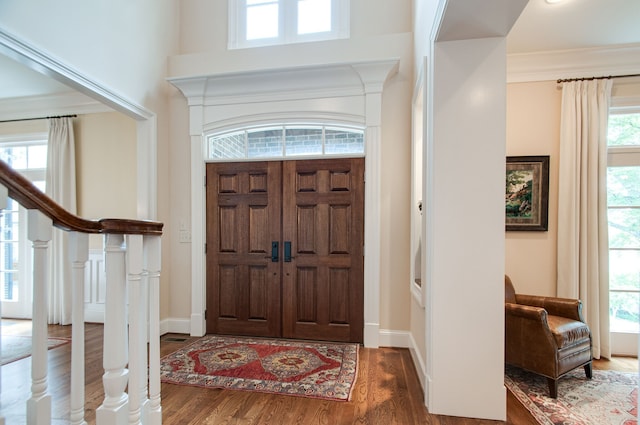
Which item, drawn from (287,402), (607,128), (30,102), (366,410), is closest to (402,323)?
(366,410)

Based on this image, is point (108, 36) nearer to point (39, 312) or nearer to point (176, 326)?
point (39, 312)

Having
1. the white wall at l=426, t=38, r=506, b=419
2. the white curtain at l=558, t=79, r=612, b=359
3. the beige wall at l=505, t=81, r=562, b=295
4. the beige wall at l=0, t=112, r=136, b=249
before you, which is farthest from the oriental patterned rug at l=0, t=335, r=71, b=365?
the white curtain at l=558, t=79, r=612, b=359

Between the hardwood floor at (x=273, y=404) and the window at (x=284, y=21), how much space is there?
141 inches

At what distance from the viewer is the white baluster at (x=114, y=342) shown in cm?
114

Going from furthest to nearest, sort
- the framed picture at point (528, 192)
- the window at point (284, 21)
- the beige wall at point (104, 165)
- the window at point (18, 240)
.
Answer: the window at point (18, 240) < the beige wall at point (104, 165) < the window at point (284, 21) < the framed picture at point (528, 192)

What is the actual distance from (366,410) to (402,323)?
1.26m

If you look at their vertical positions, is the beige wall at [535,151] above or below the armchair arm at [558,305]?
above

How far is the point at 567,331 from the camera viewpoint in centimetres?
242

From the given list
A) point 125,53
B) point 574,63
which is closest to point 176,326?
point 125,53

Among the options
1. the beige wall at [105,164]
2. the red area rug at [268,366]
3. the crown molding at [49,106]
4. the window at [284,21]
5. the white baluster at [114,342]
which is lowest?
the red area rug at [268,366]

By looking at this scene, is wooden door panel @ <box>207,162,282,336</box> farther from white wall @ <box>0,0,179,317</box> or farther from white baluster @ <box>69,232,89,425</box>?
white baluster @ <box>69,232,89,425</box>

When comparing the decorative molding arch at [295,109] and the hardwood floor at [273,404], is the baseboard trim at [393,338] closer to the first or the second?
the decorative molding arch at [295,109]

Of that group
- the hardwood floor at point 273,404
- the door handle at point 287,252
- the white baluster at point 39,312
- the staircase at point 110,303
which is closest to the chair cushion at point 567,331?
the hardwood floor at point 273,404

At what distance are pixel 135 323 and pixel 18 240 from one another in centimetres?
487
